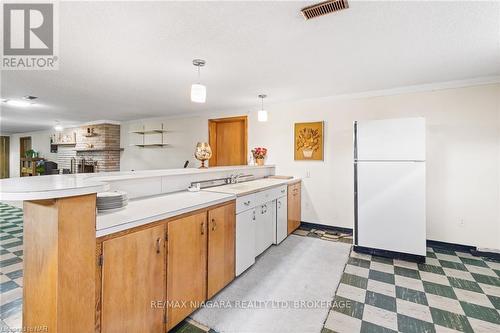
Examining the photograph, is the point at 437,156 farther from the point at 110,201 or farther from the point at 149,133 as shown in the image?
the point at 149,133

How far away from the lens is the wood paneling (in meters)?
1.06

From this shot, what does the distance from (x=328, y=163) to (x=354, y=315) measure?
2498 mm

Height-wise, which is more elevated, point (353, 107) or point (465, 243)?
point (353, 107)

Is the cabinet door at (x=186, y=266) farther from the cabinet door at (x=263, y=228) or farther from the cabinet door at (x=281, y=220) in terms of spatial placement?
the cabinet door at (x=281, y=220)

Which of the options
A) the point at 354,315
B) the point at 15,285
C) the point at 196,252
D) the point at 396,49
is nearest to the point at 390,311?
the point at 354,315

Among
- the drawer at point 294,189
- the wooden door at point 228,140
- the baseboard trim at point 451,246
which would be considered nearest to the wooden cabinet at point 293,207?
the drawer at point 294,189

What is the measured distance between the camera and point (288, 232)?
12.0ft

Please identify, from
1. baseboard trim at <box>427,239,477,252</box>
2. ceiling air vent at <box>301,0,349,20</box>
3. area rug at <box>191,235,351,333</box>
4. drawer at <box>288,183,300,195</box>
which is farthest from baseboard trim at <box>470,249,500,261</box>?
ceiling air vent at <box>301,0,349,20</box>

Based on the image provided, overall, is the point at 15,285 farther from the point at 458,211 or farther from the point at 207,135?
the point at 458,211

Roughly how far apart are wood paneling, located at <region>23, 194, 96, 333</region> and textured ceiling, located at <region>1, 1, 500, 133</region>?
1.44m

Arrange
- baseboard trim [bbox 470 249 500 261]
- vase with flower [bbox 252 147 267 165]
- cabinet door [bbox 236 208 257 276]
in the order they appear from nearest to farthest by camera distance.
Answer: cabinet door [bbox 236 208 257 276], baseboard trim [bbox 470 249 500 261], vase with flower [bbox 252 147 267 165]

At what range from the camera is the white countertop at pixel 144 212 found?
1262 millimetres

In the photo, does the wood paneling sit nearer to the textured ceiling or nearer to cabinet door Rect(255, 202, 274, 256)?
the textured ceiling

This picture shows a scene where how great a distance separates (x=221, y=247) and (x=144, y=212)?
817mm
